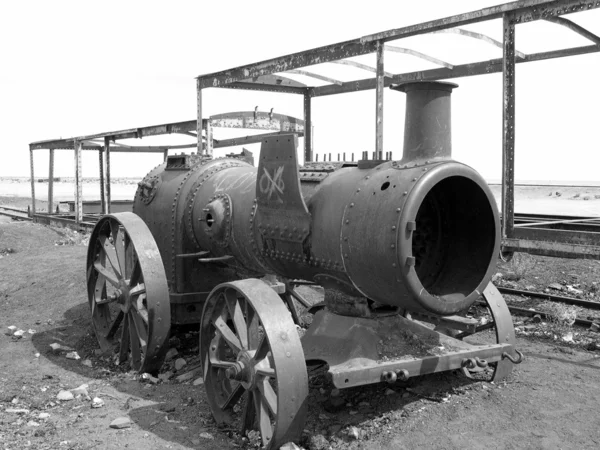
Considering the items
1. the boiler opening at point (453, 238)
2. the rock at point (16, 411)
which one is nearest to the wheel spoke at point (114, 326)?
the rock at point (16, 411)

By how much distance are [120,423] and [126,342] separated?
151 centimetres

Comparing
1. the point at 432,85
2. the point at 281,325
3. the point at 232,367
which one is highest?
the point at 432,85

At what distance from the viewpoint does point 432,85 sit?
3957 millimetres

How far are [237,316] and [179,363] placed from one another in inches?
71.1

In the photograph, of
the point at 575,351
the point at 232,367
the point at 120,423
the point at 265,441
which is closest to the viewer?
the point at 265,441

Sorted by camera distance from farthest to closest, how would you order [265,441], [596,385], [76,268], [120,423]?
[76,268]
[596,385]
[120,423]
[265,441]

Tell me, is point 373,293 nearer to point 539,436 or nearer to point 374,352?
point 374,352

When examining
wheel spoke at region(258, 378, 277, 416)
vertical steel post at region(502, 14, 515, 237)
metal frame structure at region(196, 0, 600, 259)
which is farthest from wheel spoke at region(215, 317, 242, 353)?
vertical steel post at region(502, 14, 515, 237)

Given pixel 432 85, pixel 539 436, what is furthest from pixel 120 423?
pixel 432 85

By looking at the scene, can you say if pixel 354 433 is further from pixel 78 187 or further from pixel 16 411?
pixel 78 187

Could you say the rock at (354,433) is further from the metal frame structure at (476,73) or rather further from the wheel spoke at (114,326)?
the wheel spoke at (114,326)

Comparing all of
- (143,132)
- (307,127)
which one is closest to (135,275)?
(307,127)

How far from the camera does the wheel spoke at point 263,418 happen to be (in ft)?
12.7

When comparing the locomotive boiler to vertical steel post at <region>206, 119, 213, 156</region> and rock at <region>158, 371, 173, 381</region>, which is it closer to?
rock at <region>158, 371, 173, 381</region>
